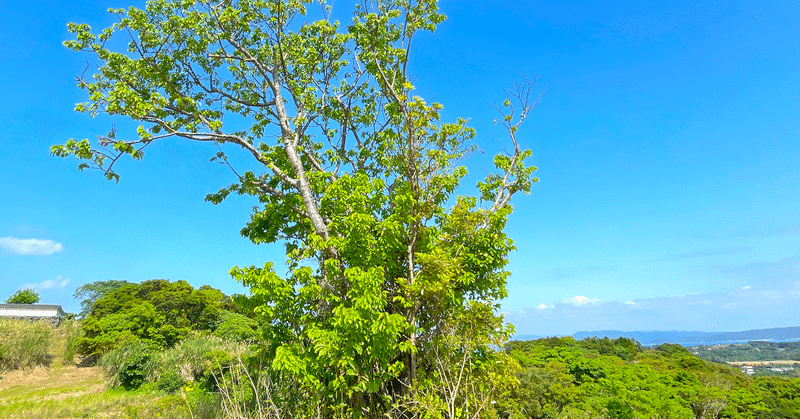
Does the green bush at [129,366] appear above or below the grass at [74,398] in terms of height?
above

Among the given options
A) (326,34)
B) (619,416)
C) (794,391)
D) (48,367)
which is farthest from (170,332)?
(794,391)

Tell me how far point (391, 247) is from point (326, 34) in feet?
17.7

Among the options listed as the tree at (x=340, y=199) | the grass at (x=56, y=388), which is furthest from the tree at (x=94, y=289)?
the tree at (x=340, y=199)

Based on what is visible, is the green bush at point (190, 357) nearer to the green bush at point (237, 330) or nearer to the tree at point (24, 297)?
the green bush at point (237, 330)

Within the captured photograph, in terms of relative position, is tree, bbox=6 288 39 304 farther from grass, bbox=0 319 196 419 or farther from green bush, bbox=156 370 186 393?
green bush, bbox=156 370 186 393

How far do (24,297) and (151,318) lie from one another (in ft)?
90.5

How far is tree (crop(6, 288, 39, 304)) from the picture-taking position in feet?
116

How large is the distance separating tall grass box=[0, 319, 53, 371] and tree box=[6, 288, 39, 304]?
75.8 feet

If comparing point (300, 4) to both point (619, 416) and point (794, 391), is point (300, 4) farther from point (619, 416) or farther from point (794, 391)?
point (794, 391)

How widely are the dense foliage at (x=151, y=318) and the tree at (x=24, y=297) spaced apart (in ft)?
59.9

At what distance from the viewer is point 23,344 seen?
17141mm

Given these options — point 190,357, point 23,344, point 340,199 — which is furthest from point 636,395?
point 23,344

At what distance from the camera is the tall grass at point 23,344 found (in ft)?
53.9

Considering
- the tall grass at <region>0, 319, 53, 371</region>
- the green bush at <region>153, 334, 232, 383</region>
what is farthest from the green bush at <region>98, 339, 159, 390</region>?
the tall grass at <region>0, 319, 53, 371</region>
